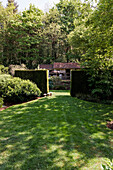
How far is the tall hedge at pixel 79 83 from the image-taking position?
10352 millimetres

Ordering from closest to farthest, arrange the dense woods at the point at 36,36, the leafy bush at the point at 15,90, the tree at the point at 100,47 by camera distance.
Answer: the tree at the point at 100,47 → the leafy bush at the point at 15,90 → the dense woods at the point at 36,36

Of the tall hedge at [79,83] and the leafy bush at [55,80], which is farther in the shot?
the leafy bush at [55,80]

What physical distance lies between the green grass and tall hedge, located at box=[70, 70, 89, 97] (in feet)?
17.3

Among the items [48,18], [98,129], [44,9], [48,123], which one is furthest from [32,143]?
[44,9]

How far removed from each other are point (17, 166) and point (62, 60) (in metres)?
31.2

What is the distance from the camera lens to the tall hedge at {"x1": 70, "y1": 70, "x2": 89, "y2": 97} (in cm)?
1035

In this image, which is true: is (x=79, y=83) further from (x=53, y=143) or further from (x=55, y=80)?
(x=53, y=143)

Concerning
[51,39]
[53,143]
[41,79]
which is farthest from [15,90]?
[51,39]

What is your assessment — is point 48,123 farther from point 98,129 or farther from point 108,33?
point 108,33

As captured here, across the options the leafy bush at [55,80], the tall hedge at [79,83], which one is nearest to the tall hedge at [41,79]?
the tall hedge at [79,83]

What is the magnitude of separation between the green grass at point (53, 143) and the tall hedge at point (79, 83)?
5.29 meters

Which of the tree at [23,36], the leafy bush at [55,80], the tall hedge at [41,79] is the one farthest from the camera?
the tree at [23,36]

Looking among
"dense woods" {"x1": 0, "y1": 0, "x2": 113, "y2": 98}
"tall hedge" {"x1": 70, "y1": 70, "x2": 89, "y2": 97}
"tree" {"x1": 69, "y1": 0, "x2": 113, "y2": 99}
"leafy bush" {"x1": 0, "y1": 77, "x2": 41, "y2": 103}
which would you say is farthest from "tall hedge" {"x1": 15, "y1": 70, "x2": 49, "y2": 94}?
"dense woods" {"x1": 0, "y1": 0, "x2": 113, "y2": 98}

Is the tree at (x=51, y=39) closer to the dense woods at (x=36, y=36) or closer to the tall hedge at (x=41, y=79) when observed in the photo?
the dense woods at (x=36, y=36)
